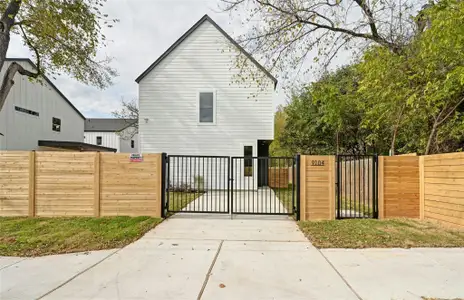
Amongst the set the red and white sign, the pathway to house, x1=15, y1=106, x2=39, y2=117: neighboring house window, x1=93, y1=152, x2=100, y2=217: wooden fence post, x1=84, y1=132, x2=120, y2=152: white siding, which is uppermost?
x1=15, y1=106, x2=39, y2=117: neighboring house window

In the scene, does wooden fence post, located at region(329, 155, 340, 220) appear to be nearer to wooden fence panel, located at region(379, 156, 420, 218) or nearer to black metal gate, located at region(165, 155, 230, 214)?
wooden fence panel, located at region(379, 156, 420, 218)

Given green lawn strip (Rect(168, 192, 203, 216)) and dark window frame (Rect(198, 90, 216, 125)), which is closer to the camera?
green lawn strip (Rect(168, 192, 203, 216))

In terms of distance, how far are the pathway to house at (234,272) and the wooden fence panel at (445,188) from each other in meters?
1.71

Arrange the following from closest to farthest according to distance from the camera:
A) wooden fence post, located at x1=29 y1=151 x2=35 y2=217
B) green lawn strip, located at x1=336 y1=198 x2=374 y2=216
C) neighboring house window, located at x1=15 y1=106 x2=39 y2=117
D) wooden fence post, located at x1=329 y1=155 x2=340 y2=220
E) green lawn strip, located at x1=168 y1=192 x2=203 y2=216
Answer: wooden fence post, located at x1=329 y1=155 x2=340 y2=220
wooden fence post, located at x1=29 y1=151 x2=35 y2=217
green lawn strip, located at x1=336 y1=198 x2=374 y2=216
green lawn strip, located at x1=168 y1=192 x2=203 y2=216
neighboring house window, located at x1=15 y1=106 x2=39 y2=117

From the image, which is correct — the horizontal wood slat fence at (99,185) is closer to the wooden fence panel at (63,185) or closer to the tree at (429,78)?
the wooden fence panel at (63,185)

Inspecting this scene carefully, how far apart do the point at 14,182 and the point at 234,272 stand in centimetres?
688

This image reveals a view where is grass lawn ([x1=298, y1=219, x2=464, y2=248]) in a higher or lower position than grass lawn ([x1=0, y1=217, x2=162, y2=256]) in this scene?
higher

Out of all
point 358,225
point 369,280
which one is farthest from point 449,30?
point 369,280

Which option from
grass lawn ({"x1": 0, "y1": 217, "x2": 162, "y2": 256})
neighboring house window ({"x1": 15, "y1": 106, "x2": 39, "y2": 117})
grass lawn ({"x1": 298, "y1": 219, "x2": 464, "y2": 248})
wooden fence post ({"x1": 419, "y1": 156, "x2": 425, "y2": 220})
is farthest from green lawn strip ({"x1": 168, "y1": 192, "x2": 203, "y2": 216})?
neighboring house window ({"x1": 15, "y1": 106, "x2": 39, "y2": 117})

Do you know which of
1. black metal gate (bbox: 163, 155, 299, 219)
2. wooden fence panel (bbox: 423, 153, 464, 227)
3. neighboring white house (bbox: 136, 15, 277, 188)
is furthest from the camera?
neighboring white house (bbox: 136, 15, 277, 188)

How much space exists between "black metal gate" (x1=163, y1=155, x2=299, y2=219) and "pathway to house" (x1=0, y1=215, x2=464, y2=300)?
8.27 feet

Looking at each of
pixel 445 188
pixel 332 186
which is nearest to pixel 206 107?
pixel 332 186

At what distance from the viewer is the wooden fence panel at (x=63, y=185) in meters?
7.62

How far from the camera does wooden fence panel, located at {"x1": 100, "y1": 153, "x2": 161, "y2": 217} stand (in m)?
7.65
